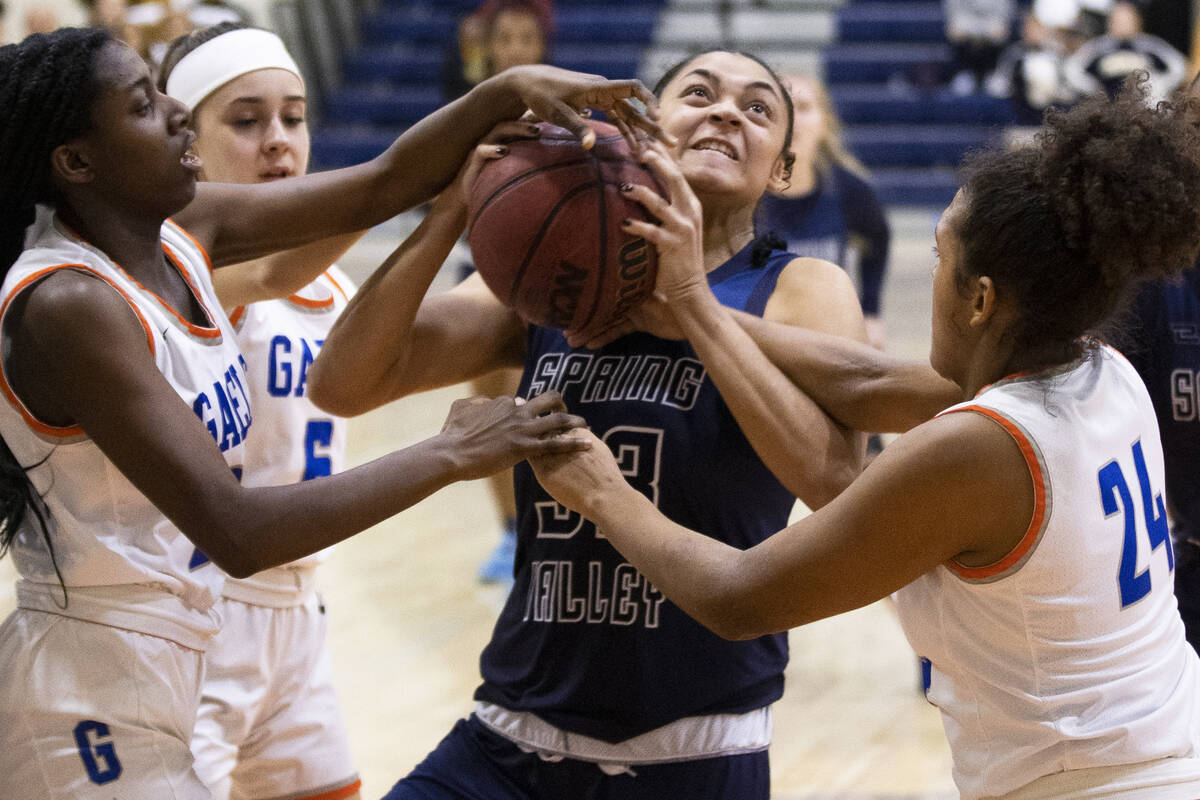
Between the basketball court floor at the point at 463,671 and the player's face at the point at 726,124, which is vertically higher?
the player's face at the point at 726,124

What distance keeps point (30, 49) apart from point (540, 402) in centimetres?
93

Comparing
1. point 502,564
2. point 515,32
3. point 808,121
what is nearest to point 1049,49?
point 808,121

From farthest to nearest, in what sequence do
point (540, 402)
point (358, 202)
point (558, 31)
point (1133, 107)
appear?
point (558, 31) → point (358, 202) → point (540, 402) → point (1133, 107)

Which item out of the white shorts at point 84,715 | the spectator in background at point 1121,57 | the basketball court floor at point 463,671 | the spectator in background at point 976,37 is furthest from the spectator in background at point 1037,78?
the white shorts at point 84,715

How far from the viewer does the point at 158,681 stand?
2.12 metres

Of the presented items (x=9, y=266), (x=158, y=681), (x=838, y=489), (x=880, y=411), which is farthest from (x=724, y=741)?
(x=9, y=266)

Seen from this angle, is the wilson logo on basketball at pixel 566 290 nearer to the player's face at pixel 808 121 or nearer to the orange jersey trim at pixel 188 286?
the orange jersey trim at pixel 188 286

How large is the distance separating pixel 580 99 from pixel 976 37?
1273 cm

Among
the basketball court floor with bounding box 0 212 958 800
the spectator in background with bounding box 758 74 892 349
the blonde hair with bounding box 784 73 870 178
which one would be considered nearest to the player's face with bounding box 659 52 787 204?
the basketball court floor with bounding box 0 212 958 800

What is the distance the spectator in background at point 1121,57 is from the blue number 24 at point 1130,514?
9.98 meters

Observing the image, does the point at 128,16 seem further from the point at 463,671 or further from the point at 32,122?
the point at 32,122

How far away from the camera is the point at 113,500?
81.2 inches

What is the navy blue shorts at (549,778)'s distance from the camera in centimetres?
226

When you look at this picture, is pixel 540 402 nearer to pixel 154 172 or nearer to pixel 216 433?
pixel 216 433
